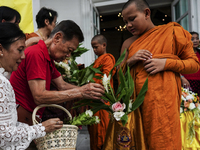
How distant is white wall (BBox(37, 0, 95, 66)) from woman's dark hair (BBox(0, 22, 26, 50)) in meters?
3.24

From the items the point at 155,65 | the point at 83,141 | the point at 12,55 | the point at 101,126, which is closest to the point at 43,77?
the point at 12,55

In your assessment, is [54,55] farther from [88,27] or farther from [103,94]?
[88,27]

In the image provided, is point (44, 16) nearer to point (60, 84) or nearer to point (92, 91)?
point (60, 84)

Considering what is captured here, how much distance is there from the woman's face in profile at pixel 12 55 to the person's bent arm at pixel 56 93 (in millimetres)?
218

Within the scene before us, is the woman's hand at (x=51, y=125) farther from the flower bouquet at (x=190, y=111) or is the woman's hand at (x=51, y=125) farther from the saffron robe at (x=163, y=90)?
the flower bouquet at (x=190, y=111)

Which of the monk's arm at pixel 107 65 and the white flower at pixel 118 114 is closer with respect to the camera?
the white flower at pixel 118 114

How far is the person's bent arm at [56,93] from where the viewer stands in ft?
4.57

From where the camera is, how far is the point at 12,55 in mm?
Result: 1208

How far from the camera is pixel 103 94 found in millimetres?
1540

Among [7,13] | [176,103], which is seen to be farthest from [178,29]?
[7,13]

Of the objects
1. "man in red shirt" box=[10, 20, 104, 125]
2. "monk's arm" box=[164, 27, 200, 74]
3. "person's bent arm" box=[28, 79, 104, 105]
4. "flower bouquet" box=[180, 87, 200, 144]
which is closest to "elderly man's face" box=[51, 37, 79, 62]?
"man in red shirt" box=[10, 20, 104, 125]

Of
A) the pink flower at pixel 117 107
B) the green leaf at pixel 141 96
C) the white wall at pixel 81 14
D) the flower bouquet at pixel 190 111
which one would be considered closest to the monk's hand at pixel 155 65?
the green leaf at pixel 141 96

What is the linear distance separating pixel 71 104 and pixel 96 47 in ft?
5.04

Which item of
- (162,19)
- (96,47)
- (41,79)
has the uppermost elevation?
(162,19)
